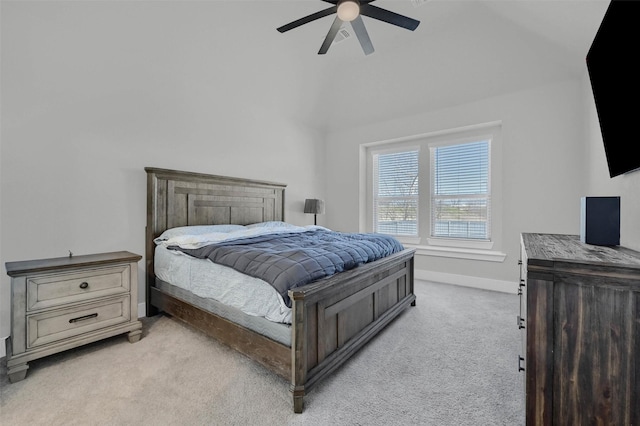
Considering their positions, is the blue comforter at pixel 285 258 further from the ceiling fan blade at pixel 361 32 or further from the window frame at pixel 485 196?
the window frame at pixel 485 196

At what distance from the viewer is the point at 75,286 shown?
2014 mm

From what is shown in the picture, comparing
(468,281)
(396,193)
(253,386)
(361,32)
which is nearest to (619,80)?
(361,32)

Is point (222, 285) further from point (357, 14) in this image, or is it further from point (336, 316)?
point (357, 14)

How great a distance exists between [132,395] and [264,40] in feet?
11.8

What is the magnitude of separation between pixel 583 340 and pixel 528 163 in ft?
10.1

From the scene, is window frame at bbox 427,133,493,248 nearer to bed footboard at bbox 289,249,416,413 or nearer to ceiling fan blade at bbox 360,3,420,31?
bed footboard at bbox 289,249,416,413

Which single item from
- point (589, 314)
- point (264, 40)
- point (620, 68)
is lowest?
point (589, 314)

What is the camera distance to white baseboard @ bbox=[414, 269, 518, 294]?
3.61m

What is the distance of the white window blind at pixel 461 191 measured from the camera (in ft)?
12.8

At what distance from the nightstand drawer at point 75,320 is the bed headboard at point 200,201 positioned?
2.10 feet

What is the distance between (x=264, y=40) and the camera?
3367 mm

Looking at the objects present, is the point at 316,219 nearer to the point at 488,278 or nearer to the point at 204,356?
the point at 488,278

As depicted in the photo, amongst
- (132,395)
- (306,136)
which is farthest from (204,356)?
(306,136)

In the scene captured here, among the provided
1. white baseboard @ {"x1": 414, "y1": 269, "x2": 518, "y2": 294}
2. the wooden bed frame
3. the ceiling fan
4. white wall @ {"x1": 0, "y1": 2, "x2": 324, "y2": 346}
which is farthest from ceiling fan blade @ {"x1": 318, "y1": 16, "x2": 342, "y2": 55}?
white baseboard @ {"x1": 414, "y1": 269, "x2": 518, "y2": 294}
